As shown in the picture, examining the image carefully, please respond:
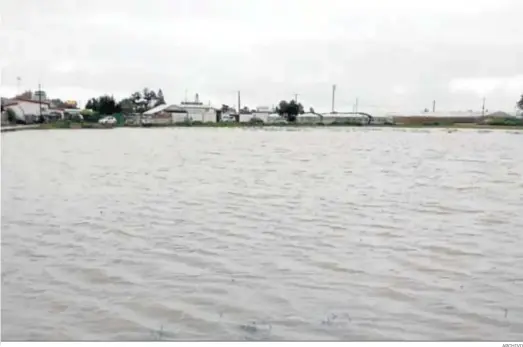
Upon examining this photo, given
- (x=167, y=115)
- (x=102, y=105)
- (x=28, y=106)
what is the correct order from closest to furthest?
1. (x=28, y=106)
2. (x=102, y=105)
3. (x=167, y=115)

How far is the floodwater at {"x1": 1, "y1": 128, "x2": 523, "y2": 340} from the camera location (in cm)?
230

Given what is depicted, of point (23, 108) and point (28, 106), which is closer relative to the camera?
point (23, 108)

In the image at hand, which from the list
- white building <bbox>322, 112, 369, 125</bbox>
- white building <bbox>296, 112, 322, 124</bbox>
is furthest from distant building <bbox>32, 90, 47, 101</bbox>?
white building <bbox>322, 112, 369, 125</bbox>

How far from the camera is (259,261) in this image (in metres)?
3.13

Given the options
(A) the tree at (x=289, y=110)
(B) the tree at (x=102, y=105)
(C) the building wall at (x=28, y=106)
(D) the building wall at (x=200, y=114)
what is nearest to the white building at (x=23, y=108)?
(C) the building wall at (x=28, y=106)

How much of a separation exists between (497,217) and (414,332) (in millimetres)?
2616

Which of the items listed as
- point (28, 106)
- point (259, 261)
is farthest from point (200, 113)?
point (259, 261)

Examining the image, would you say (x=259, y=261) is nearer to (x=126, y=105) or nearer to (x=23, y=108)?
(x=23, y=108)

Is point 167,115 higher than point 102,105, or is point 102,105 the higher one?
point 102,105

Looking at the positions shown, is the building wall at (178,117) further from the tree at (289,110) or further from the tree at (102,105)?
the tree at (289,110)

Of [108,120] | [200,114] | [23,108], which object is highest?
[23,108]

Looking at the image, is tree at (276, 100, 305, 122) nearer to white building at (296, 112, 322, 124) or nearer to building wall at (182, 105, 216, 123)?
white building at (296, 112, 322, 124)

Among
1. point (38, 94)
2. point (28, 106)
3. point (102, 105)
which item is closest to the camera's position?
point (38, 94)

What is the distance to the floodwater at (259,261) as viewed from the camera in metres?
2.30
